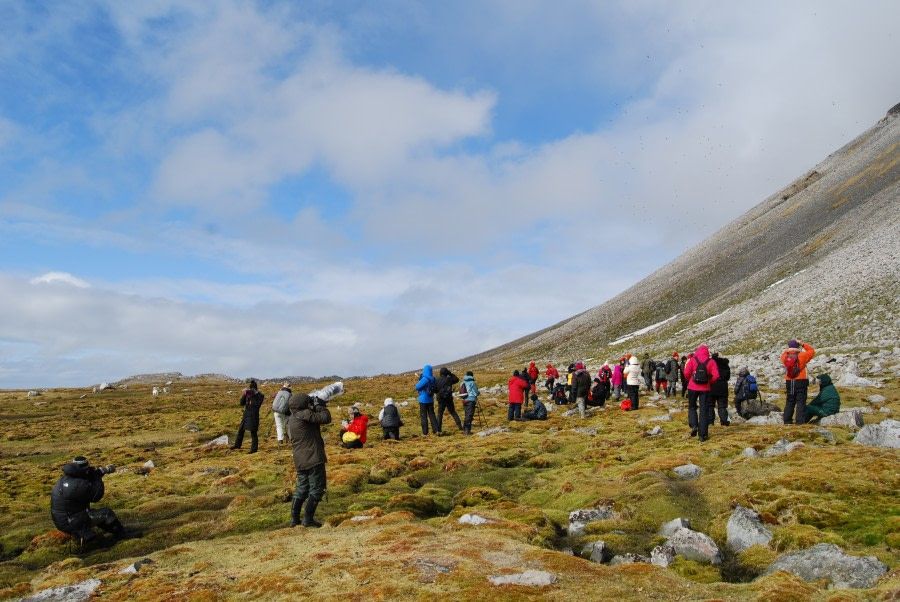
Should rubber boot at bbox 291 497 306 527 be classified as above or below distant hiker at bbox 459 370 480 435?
below

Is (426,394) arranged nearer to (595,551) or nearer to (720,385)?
(720,385)

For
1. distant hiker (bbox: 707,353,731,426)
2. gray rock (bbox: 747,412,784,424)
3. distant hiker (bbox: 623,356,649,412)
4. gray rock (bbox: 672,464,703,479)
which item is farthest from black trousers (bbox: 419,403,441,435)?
gray rock (bbox: 672,464,703,479)

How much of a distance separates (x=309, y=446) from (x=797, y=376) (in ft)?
59.0

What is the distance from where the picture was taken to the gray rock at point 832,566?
8422 millimetres

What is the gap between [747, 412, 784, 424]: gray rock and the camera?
23.1m

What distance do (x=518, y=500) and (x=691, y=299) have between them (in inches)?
4644

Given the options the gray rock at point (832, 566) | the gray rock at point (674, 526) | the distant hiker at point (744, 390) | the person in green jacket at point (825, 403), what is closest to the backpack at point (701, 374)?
the person in green jacket at point (825, 403)

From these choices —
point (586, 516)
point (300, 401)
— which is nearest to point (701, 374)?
point (586, 516)

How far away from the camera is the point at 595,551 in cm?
1124

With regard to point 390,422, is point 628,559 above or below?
below

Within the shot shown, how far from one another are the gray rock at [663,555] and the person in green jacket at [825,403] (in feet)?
47.1

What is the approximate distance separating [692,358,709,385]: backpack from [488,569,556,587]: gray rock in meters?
13.8

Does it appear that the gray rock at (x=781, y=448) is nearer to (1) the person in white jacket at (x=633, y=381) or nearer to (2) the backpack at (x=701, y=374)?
(2) the backpack at (x=701, y=374)

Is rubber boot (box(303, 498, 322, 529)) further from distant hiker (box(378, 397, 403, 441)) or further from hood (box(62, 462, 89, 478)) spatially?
distant hiker (box(378, 397, 403, 441))
